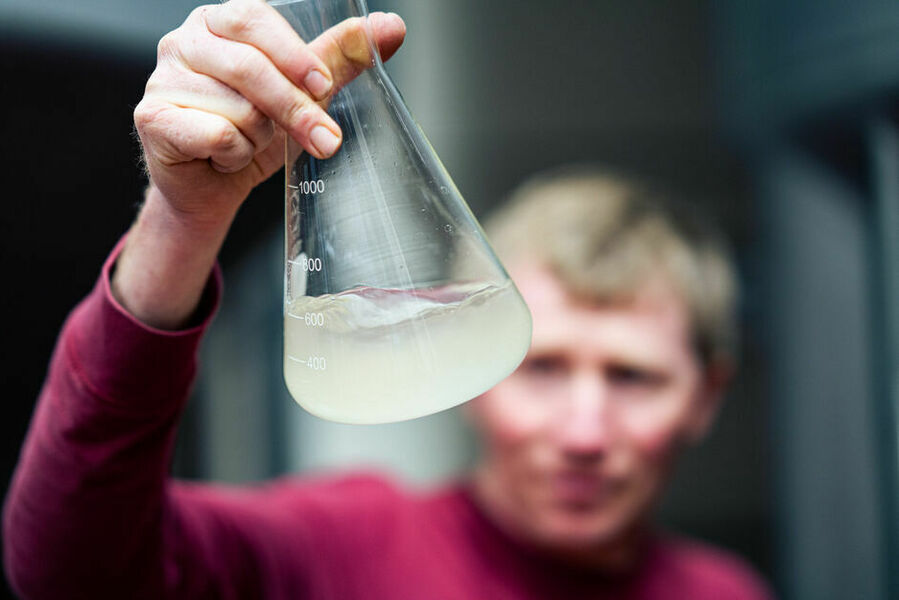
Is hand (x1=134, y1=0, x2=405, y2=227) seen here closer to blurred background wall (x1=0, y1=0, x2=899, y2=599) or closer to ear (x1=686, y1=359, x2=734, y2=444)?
blurred background wall (x1=0, y1=0, x2=899, y2=599)

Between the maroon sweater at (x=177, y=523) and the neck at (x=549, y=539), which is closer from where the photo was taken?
the maroon sweater at (x=177, y=523)

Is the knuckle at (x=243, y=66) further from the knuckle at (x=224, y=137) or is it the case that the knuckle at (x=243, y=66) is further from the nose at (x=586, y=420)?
the nose at (x=586, y=420)

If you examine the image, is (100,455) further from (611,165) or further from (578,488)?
(611,165)

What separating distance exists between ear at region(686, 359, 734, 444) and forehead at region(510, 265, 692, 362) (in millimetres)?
113

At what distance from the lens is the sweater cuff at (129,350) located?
0.56 m

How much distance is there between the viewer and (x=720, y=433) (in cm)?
298

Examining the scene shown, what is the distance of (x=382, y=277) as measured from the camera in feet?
1.57

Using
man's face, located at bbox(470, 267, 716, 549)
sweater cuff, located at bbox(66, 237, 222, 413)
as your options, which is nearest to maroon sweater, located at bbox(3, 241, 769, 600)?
sweater cuff, located at bbox(66, 237, 222, 413)

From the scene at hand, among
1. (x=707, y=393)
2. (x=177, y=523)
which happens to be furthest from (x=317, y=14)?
(x=707, y=393)

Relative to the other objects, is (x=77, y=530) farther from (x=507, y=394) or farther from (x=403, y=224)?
(x=507, y=394)

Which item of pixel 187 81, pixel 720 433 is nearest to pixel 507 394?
pixel 187 81

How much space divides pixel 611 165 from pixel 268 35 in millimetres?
2328

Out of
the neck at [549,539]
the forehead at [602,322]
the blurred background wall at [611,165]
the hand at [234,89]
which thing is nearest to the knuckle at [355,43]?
the hand at [234,89]

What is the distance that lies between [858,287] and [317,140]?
107cm
